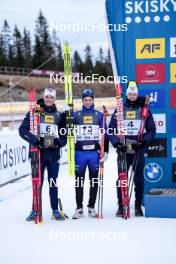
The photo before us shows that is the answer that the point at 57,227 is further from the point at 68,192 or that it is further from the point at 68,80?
the point at 68,192

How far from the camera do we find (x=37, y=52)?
209 feet

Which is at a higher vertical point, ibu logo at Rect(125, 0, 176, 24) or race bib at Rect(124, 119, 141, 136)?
ibu logo at Rect(125, 0, 176, 24)

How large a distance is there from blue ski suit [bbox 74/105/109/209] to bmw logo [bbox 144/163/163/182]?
38.6 inches

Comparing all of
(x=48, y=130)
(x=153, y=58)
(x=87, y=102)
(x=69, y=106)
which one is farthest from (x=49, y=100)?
(x=153, y=58)

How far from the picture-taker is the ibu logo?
22.6 ft

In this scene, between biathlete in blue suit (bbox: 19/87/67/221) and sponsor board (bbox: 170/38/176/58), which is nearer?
biathlete in blue suit (bbox: 19/87/67/221)

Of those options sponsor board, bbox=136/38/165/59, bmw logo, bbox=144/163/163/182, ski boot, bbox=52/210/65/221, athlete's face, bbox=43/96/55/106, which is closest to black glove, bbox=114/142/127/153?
bmw logo, bbox=144/163/163/182

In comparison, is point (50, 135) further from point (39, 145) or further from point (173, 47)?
point (173, 47)

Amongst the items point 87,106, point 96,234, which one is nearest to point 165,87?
point 87,106

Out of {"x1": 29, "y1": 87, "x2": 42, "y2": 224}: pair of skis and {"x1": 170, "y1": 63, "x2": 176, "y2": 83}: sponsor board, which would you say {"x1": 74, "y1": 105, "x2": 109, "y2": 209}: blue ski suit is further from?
{"x1": 170, "y1": 63, "x2": 176, "y2": 83}: sponsor board

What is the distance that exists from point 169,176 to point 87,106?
1.71 m

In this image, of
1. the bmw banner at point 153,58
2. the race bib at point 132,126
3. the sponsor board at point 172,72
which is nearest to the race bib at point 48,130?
the race bib at point 132,126

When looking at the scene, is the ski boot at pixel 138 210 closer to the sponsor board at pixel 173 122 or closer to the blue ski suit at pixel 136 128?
the blue ski suit at pixel 136 128

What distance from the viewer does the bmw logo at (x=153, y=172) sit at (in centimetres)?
719
